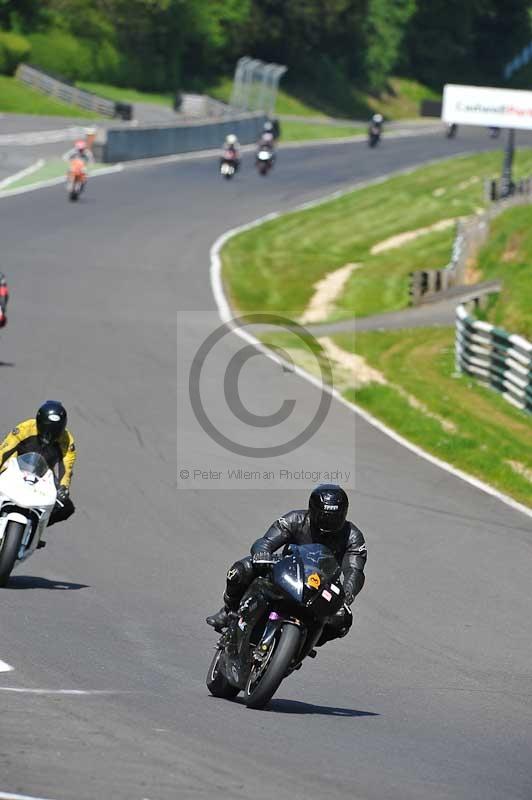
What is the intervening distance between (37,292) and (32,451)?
69.0ft

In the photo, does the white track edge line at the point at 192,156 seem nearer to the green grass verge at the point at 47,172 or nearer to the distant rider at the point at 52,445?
the green grass verge at the point at 47,172

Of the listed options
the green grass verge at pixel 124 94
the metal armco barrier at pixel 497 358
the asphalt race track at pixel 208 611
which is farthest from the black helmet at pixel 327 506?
the green grass verge at pixel 124 94

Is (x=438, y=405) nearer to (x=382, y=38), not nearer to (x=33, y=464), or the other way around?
(x=33, y=464)

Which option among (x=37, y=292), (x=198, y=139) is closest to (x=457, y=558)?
(x=37, y=292)

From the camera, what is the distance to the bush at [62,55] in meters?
82.3

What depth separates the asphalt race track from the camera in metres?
7.66

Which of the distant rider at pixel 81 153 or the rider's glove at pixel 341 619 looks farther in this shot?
the distant rider at pixel 81 153

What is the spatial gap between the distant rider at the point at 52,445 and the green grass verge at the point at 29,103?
60.9 metres

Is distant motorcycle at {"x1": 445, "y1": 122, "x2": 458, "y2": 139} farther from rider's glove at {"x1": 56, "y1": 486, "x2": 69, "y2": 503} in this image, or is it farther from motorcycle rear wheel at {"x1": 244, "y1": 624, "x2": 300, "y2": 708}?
motorcycle rear wheel at {"x1": 244, "y1": 624, "x2": 300, "y2": 708}

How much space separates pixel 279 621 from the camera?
9.05 meters

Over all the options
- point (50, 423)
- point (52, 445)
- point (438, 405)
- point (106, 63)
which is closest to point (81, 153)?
point (438, 405)

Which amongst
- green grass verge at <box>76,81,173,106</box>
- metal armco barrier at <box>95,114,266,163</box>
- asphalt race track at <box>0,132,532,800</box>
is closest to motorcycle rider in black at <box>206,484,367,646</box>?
asphalt race track at <box>0,132,532,800</box>

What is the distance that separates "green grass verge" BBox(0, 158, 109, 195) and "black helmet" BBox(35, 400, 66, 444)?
121 ft

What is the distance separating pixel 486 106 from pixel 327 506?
178ft
